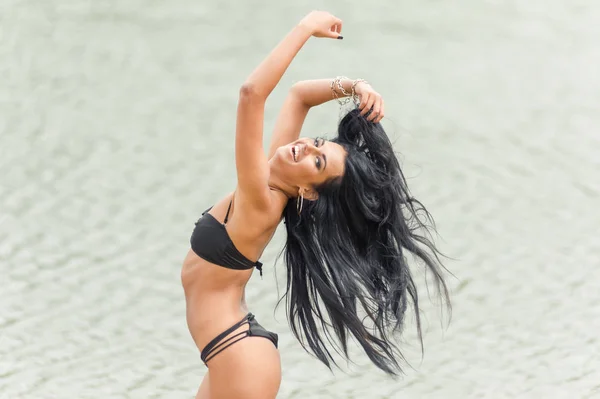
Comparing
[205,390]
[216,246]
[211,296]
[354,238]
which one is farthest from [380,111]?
[205,390]

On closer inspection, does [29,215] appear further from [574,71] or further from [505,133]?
[574,71]

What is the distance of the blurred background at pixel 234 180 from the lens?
421 centimetres

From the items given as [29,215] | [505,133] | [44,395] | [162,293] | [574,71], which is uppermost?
[574,71]

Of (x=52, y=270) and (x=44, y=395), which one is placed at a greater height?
(x=52, y=270)

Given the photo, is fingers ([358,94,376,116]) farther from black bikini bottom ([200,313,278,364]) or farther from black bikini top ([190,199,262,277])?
black bikini bottom ([200,313,278,364])

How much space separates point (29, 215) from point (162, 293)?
87cm

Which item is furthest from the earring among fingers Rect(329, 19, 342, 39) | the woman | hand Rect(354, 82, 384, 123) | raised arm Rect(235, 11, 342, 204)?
fingers Rect(329, 19, 342, 39)

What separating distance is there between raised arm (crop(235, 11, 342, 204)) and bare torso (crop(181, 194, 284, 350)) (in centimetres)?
13

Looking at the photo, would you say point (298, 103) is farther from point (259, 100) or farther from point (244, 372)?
point (244, 372)

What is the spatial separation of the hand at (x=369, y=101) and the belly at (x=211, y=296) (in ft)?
1.88

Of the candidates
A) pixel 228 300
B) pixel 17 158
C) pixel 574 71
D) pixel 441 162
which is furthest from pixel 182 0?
pixel 228 300

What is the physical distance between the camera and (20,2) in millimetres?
5293

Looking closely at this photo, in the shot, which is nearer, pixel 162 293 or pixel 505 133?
pixel 162 293

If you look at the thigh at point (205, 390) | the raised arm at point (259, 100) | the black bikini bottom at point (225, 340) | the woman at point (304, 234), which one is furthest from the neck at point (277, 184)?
the thigh at point (205, 390)
